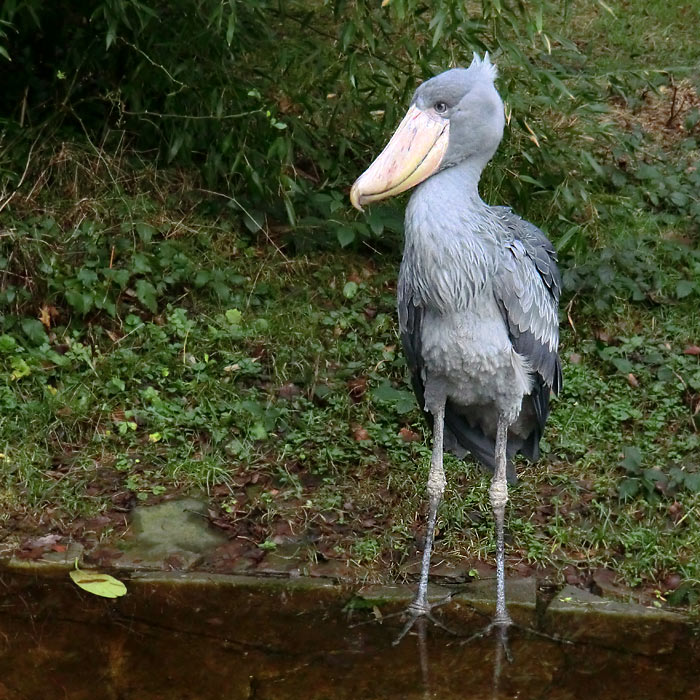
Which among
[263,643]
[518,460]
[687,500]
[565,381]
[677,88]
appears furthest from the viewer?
[677,88]

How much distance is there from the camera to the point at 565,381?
5.23 meters

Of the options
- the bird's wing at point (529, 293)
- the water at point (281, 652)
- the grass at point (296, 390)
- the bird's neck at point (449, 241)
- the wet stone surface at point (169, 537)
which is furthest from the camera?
the grass at point (296, 390)

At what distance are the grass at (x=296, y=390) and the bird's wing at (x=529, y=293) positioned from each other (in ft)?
2.59

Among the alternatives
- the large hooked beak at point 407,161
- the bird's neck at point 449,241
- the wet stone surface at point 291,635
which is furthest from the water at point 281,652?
the large hooked beak at point 407,161

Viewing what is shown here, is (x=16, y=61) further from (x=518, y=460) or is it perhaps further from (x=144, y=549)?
(x=518, y=460)

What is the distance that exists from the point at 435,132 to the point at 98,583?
1923mm

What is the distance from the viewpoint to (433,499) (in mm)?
4117

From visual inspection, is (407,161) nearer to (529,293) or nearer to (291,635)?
(529,293)

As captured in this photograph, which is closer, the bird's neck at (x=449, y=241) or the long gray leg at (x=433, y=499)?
the bird's neck at (x=449, y=241)

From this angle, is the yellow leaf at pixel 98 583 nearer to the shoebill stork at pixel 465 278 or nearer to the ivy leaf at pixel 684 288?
the shoebill stork at pixel 465 278

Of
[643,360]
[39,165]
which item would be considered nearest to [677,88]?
[643,360]

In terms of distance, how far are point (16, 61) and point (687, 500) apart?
387 centimetres

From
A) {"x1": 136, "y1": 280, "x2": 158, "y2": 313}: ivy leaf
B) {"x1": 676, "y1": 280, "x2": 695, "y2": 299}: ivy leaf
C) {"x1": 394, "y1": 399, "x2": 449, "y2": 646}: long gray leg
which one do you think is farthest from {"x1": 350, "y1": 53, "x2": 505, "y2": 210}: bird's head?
{"x1": 676, "y1": 280, "x2": 695, "y2": 299}: ivy leaf

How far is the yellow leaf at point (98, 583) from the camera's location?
3959 mm
